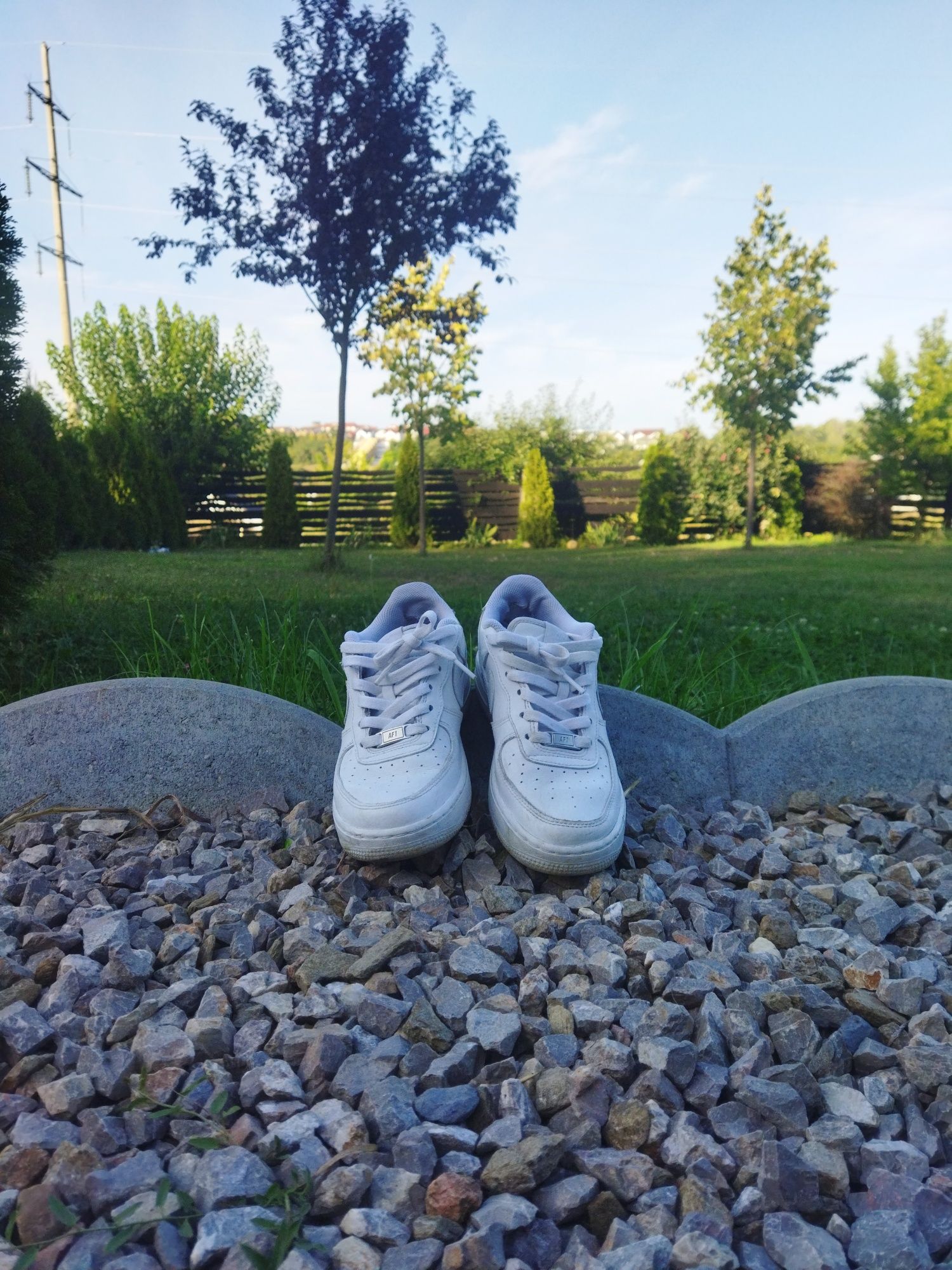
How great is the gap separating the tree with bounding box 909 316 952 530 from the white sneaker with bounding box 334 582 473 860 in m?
7.60

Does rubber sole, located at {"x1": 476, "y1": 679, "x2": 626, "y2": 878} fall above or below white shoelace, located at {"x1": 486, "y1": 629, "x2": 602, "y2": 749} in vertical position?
below

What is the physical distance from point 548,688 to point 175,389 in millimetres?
5644

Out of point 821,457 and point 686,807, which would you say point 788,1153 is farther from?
Answer: point 821,457

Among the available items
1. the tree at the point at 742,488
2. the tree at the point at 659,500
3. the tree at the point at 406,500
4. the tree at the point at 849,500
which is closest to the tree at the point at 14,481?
the tree at the point at 406,500

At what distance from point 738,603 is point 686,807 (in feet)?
9.32

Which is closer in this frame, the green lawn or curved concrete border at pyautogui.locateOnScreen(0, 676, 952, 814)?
curved concrete border at pyautogui.locateOnScreen(0, 676, 952, 814)

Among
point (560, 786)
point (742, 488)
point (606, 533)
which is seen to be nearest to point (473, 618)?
point (560, 786)

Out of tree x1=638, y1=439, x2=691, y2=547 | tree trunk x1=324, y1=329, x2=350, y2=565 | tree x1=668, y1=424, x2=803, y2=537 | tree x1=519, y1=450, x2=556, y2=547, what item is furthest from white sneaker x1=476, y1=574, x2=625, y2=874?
tree x1=668, y1=424, x2=803, y2=537

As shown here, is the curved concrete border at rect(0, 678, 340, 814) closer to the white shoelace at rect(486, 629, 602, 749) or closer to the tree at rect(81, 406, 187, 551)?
the white shoelace at rect(486, 629, 602, 749)

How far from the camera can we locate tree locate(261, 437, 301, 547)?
17.8 ft

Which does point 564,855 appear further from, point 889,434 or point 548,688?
point 889,434

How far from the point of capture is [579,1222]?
77 cm

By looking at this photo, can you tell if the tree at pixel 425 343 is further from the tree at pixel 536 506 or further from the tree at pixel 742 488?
the tree at pixel 742 488

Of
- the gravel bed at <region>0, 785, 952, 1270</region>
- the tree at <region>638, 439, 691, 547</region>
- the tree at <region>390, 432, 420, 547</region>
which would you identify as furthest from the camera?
the tree at <region>638, 439, 691, 547</region>
